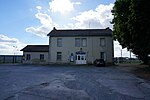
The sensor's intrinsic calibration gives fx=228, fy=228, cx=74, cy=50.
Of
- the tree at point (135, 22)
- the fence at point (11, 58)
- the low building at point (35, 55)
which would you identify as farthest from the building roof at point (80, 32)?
the tree at point (135, 22)

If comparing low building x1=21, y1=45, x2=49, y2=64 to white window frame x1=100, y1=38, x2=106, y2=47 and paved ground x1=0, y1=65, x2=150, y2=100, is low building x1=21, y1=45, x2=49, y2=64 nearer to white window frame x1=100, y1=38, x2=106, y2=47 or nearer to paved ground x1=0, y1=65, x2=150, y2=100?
white window frame x1=100, y1=38, x2=106, y2=47

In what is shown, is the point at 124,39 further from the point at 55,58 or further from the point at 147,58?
the point at 55,58

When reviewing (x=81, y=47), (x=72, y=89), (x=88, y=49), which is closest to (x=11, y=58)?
(x=81, y=47)

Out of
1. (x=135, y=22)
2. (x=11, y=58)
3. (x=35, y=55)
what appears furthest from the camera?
(x=11, y=58)

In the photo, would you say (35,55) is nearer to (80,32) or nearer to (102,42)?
(80,32)

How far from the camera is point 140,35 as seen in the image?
907 inches

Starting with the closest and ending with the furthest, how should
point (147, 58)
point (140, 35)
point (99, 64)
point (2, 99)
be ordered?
point (2, 99), point (140, 35), point (147, 58), point (99, 64)

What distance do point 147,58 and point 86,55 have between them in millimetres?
13165

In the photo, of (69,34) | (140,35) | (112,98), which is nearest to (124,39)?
(140,35)

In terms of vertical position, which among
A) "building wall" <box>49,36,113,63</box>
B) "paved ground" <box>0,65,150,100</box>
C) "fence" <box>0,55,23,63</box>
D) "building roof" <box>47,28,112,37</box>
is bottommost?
"paved ground" <box>0,65,150,100</box>

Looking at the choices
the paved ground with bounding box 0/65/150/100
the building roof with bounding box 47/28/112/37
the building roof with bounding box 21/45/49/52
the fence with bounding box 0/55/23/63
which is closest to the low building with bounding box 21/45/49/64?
the building roof with bounding box 21/45/49/52

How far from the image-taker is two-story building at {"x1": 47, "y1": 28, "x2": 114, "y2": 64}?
1870 inches

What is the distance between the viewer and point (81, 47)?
48000 mm

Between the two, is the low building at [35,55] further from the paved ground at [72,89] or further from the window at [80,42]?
the paved ground at [72,89]
